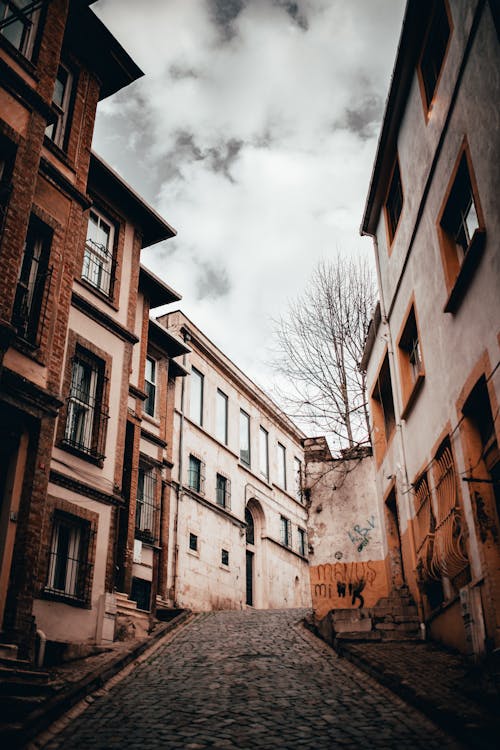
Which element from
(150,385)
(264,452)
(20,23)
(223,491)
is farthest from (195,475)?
(20,23)

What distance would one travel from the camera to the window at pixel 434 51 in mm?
10828

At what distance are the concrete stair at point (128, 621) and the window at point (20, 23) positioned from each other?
33.6 feet

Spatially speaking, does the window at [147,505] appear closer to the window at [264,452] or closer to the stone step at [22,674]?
the stone step at [22,674]

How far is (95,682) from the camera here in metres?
9.45

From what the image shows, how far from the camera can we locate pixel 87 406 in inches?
586

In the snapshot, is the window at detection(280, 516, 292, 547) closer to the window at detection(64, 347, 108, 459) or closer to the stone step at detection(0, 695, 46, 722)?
the window at detection(64, 347, 108, 459)

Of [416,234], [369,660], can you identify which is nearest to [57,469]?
[369,660]

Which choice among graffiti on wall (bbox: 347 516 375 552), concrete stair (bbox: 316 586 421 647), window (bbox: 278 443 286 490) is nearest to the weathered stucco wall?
graffiti on wall (bbox: 347 516 375 552)

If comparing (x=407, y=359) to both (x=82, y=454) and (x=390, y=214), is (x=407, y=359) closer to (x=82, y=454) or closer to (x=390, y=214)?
(x=390, y=214)

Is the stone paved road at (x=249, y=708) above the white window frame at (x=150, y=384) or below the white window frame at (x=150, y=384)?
below

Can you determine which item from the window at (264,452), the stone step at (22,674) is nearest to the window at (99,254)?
the stone step at (22,674)

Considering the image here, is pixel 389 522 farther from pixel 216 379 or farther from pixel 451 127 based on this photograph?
pixel 216 379

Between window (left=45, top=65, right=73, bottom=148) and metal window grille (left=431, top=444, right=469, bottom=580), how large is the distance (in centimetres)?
885

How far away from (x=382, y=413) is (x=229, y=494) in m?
11.0
